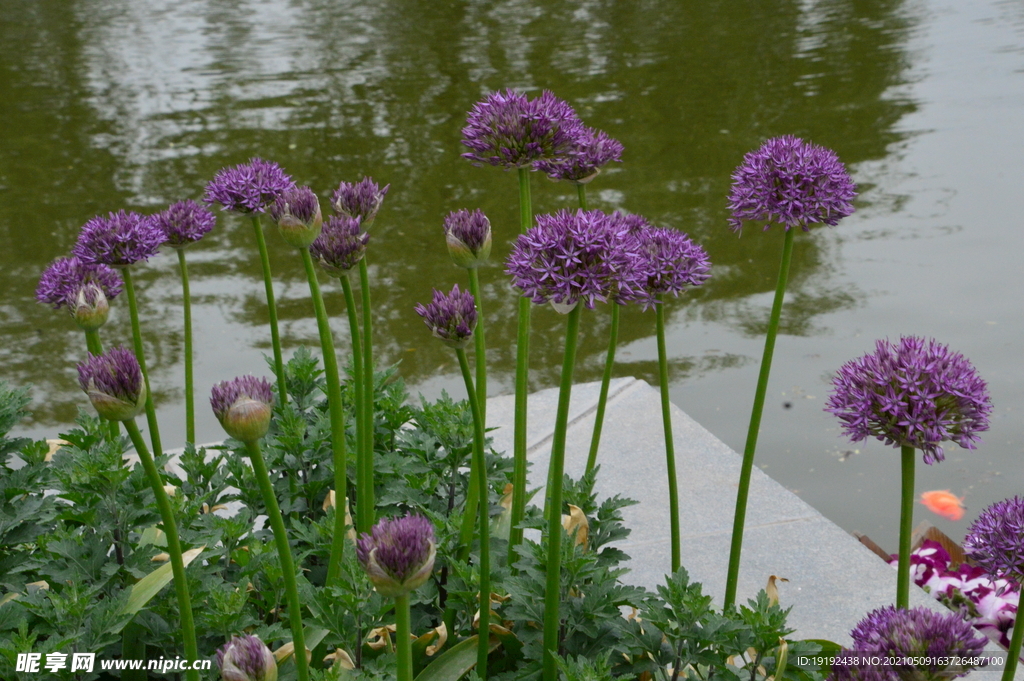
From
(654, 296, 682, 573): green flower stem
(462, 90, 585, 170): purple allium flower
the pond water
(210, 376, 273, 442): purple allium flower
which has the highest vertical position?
(462, 90, 585, 170): purple allium flower

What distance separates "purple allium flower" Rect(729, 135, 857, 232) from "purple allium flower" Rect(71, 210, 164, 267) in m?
1.40

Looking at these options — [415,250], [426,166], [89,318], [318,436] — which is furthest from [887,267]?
[89,318]

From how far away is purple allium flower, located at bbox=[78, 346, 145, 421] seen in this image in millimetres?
1597

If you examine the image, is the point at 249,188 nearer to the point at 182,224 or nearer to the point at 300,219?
the point at 182,224

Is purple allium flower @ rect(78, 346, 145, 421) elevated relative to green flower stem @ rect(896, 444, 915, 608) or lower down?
elevated

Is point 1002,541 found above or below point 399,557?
below

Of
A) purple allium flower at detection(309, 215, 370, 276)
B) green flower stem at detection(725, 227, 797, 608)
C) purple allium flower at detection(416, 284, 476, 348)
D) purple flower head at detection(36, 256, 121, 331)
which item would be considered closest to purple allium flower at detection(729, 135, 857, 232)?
green flower stem at detection(725, 227, 797, 608)

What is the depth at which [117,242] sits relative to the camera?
8.04ft

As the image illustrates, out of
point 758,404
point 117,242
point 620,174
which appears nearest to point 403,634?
point 758,404

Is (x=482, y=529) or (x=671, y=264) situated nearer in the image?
(x=482, y=529)

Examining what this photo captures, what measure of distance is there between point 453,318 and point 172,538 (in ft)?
1.86

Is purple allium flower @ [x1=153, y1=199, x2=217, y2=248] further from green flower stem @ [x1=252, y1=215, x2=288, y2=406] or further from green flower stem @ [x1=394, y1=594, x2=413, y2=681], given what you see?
green flower stem @ [x1=394, y1=594, x2=413, y2=681]

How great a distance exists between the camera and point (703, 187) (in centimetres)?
677

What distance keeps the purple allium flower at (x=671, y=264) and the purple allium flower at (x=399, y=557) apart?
0.76 meters
